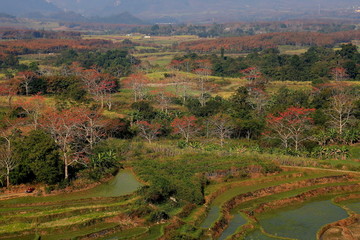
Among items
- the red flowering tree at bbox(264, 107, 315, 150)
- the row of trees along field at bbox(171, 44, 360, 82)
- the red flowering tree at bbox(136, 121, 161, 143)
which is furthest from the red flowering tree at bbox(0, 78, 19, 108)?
the row of trees along field at bbox(171, 44, 360, 82)

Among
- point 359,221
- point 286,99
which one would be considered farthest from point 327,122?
point 359,221

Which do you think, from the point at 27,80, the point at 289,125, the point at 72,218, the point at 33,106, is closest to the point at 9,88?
the point at 27,80

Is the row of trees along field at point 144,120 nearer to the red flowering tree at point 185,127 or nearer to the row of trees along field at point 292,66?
the red flowering tree at point 185,127

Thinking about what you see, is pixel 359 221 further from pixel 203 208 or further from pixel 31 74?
pixel 31 74

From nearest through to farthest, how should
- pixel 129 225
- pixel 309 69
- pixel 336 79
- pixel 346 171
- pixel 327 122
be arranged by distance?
pixel 129 225 → pixel 346 171 → pixel 327 122 → pixel 336 79 → pixel 309 69

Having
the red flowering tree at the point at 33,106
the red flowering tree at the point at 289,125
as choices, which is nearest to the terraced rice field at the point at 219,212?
the red flowering tree at the point at 289,125

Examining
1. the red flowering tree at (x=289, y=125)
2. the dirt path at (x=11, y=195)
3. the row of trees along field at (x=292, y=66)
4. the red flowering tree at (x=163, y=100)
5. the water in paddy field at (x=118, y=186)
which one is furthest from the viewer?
the row of trees along field at (x=292, y=66)

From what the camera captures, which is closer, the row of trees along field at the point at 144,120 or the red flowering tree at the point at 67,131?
the row of trees along field at the point at 144,120
